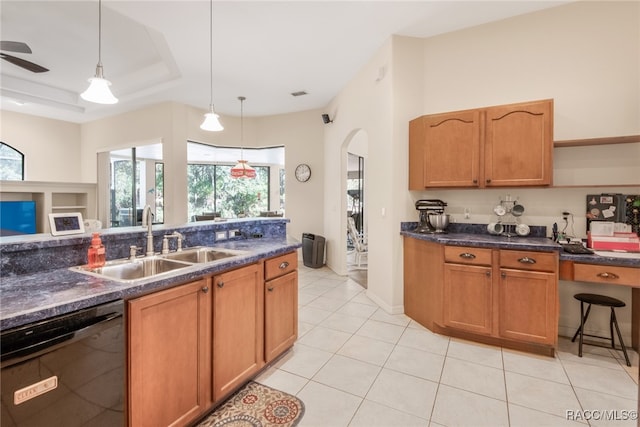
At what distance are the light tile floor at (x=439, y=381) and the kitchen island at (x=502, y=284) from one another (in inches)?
6.9

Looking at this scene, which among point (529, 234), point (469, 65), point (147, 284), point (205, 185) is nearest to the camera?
point (147, 284)

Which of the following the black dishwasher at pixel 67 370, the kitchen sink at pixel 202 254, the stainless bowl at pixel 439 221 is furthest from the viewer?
the stainless bowl at pixel 439 221

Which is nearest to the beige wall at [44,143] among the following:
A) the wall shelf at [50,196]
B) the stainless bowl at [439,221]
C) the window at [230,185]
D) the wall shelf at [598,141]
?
the wall shelf at [50,196]

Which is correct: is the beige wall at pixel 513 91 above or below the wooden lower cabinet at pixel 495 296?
above

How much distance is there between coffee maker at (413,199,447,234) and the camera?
3.11 m

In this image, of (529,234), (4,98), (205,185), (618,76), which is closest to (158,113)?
(4,98)

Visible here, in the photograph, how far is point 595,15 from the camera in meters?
2.66

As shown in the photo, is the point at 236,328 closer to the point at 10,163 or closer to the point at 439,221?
the point at 439,221

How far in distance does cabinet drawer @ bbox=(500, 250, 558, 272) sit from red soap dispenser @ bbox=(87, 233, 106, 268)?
9.80 ft

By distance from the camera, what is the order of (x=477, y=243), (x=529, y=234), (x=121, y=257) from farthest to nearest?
(x=529, y=234), (x=477, y=243), (x=121, y=257)

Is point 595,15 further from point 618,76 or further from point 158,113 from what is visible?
point 158,113

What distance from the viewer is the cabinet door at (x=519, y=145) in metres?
2.59

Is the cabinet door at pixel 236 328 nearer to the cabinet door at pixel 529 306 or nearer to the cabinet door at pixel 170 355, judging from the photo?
the cabinet door at pixel 170 355

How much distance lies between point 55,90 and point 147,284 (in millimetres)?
5883
